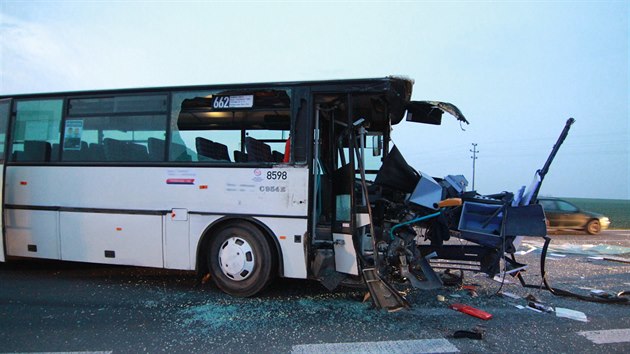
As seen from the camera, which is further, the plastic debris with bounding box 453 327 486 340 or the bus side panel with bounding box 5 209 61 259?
the bus side panel with bounding box 5 209 61 259

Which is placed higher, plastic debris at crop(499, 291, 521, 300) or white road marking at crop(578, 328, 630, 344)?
white road marking at crop(578, 328, 630, 344)

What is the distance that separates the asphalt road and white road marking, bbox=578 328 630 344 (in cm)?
1

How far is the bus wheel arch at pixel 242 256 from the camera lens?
17.6ft

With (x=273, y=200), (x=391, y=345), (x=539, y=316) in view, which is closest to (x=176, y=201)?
(x=273, y=200)

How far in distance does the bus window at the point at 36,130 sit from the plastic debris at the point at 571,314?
24.6 feet

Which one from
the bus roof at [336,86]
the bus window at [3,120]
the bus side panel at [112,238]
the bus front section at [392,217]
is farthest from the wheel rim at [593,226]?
the bus window at [3,120]

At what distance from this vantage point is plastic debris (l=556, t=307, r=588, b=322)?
479 cm

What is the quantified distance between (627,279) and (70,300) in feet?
29.3

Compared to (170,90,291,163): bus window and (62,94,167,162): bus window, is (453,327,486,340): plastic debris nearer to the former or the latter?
(170,90,291,163): bus window

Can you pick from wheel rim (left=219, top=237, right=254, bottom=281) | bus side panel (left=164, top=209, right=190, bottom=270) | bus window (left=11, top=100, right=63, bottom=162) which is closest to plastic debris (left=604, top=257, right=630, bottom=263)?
wheel rim (left=219, top=237, right=254, bottom=281)

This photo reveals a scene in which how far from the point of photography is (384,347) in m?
3.85

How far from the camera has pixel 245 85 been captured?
558 cm

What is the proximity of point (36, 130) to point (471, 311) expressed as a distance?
22.7ft

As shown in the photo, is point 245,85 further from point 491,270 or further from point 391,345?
point 491,270
